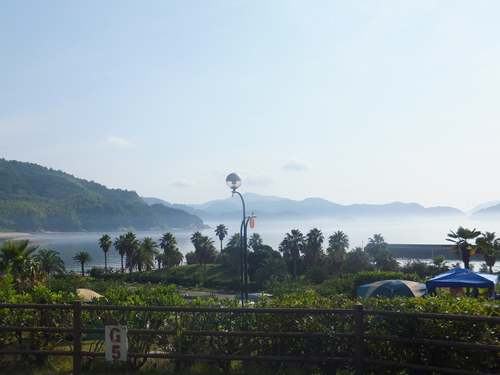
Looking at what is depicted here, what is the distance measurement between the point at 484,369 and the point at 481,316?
0.61 meters

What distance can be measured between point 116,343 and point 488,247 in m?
37.9

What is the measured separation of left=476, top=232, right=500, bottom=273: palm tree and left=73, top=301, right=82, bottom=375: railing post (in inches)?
1482

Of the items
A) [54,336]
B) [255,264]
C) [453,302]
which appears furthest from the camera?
[255,264]

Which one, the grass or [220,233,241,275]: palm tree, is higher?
[220,233,241,275]: palm tree

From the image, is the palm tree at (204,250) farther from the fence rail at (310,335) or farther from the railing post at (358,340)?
the railing post at (358,340)

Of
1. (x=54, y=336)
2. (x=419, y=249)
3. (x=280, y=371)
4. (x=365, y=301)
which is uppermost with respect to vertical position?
(x=365, y=301)

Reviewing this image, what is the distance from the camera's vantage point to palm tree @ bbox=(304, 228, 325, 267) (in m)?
67.7

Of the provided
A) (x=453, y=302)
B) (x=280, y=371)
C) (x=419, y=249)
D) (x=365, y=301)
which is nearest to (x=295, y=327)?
(x=280, y=371)

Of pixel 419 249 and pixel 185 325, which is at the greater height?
pixel 185 325

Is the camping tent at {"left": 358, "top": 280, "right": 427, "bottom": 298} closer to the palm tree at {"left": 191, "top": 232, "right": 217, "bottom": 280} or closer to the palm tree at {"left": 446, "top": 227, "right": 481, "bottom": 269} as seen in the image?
the palm tree at {"left": 446, "top": 227, "right": 481, "bottom": 269}

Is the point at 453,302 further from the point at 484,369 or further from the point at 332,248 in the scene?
the point at 332,248

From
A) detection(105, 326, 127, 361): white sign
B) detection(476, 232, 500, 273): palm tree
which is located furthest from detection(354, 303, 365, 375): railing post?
detection(476, 232, 500, 273): palm tree

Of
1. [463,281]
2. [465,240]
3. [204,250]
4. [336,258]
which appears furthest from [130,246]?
[463,281]

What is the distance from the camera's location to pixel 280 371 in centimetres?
540
